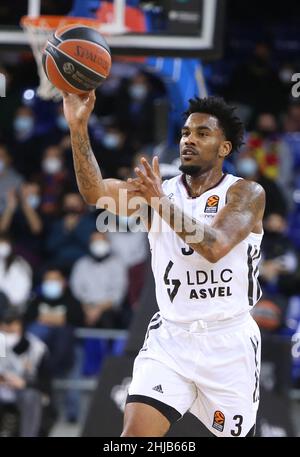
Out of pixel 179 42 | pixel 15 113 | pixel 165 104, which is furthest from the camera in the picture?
pixel 15 113

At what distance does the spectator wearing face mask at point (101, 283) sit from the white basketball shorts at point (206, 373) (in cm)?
623

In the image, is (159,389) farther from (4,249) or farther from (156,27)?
(4,249)

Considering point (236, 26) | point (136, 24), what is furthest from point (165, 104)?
point (236, 26)

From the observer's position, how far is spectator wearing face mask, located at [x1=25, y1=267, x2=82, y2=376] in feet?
36.7

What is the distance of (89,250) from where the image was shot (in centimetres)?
1268

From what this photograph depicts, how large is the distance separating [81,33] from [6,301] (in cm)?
611

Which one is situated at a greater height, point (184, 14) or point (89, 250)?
point (184, 14)

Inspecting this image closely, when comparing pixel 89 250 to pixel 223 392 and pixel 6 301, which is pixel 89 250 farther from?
pixel 223 392

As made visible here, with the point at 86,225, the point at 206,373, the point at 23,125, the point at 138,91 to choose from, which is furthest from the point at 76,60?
the point at 138,91

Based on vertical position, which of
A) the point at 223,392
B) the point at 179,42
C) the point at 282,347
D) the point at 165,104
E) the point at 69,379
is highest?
the point at 179,42

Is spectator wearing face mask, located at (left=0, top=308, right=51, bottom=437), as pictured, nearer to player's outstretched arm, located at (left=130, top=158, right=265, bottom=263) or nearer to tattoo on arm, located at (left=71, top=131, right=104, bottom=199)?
tattoo on arm, located at (left=71, top=131, right=104, bottom=199)

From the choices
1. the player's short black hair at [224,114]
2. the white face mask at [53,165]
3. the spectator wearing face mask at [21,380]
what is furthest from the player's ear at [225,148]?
the white face mask at [53,165]

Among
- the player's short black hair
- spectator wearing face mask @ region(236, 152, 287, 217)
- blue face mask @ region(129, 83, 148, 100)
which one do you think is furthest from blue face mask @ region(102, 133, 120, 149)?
the player's short black hair

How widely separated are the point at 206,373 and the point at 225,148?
135 centimetres
